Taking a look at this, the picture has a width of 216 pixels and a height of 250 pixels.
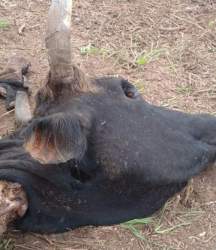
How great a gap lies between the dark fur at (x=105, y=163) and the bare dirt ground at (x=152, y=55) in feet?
1.34

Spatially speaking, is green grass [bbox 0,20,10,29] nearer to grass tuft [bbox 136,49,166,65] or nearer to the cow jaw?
grass tuft [bbox 136,49,166,65]

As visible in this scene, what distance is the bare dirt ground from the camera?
371 centimetres

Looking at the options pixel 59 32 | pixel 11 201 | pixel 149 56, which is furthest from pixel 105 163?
pixel 149 56

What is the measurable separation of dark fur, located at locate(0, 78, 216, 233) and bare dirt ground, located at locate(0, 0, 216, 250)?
41cm

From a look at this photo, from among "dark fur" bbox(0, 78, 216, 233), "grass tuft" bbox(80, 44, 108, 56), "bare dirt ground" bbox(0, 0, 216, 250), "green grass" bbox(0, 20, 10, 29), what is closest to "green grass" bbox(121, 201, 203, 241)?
"bare dirt ground" bbox(0, 0, 216, 250)

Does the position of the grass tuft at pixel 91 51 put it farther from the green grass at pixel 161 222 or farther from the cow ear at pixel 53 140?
the cow ear at pixel 53 140

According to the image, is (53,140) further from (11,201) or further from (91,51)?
(91,51)

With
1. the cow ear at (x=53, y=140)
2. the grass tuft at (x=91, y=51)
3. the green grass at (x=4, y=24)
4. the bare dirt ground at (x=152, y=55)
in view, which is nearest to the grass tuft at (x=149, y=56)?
the bare dirt ground at (x=152, y=55)

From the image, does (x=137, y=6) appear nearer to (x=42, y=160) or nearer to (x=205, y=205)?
(x=205, y=205)

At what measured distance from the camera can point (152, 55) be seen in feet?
17.3

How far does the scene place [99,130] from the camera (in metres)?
3.00

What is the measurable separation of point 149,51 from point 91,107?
2414 mm

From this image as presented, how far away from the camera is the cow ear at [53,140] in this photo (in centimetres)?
279

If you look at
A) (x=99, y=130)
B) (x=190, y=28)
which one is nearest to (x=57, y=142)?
(x=99, y=130)
